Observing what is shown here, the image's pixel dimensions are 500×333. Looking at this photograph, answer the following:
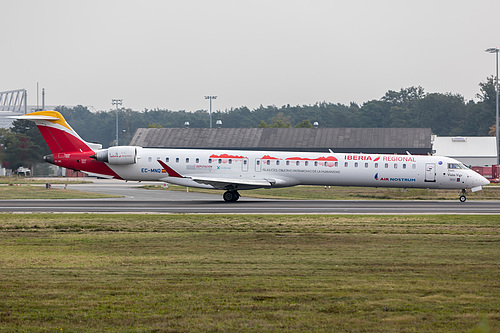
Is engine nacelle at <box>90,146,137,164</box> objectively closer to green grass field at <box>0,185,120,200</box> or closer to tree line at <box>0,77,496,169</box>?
green grass field at <box>0,185,120,200</box>

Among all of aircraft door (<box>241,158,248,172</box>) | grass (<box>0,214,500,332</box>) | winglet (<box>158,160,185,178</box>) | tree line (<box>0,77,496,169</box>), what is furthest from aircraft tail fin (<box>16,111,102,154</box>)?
tree line (<box>0,77,496,169</box>)

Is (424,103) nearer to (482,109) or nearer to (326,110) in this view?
(482,109)

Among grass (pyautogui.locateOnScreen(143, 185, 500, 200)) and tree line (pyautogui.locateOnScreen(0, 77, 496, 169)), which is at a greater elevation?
tree line (pyautogui.locateOnScreen(0, 77, 496, 169))

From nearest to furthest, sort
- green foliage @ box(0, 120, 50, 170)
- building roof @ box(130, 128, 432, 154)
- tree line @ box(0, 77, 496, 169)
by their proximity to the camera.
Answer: green foliage @ box(0, 120, 50, 170) < building roof @ box(130, 128, 432, 154) < tree line @ box(0, 77, 496, 169)

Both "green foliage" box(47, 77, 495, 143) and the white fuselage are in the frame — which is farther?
"green foliage" box(47, 77, 495, 143)

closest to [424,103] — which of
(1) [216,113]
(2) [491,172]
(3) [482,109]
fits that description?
(3) [482,109]

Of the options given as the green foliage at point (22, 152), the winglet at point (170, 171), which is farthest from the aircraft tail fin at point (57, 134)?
the green foliage at point (22, 152)

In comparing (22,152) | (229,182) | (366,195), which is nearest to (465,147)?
(366,195)

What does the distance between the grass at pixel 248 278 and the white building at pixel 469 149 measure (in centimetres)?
6066

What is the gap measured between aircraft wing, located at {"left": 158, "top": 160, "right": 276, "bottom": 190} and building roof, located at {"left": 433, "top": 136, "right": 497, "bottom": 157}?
161 ft

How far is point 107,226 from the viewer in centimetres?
2250

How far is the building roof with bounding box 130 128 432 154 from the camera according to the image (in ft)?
248

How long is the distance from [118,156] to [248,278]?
81.7 ft

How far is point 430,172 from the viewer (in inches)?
1421
